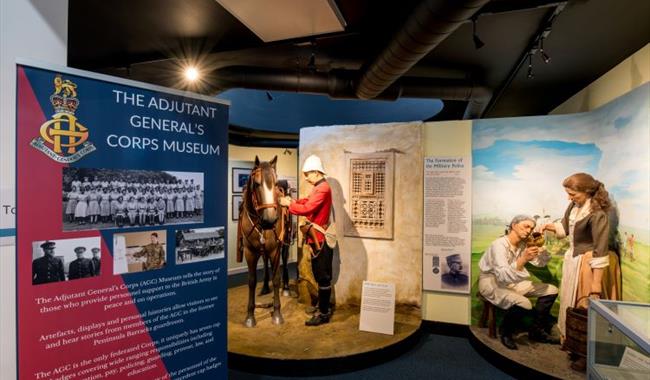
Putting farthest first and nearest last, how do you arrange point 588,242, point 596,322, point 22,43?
1. point 588,242
2. point 596,322
3. point 22,43

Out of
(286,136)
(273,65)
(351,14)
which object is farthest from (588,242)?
(286,136)

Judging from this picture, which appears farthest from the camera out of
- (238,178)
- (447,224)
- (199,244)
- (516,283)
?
(238,178)

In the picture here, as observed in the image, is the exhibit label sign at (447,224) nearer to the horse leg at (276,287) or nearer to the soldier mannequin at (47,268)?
the horse leg at (276,287)

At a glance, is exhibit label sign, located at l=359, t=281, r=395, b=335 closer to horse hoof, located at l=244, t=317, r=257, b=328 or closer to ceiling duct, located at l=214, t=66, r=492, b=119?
horse hoof, located at l=244, t=317, r=257, b=328

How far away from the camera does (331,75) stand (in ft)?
14.8

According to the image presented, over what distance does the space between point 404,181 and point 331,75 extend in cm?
181

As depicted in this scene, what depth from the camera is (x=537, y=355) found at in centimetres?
370

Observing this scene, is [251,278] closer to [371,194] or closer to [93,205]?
[371,194]

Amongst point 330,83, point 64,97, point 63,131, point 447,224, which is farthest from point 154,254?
point 447,224

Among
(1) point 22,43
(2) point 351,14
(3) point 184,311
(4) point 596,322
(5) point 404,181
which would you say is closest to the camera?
(1) point 22,43

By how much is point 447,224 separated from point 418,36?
265 centimetres

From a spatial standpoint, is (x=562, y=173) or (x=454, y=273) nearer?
(x=562, y=173)

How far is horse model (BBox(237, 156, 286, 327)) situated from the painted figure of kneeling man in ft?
8.86

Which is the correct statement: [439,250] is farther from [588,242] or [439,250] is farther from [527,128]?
[527,128]
